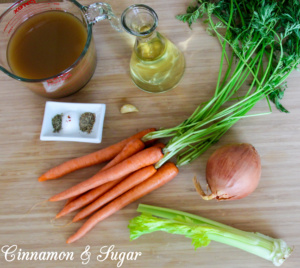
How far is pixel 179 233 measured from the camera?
113cm

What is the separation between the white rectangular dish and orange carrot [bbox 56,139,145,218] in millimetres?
101

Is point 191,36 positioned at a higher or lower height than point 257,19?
lower

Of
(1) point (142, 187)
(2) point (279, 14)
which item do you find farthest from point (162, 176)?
(2) point (279, 14)

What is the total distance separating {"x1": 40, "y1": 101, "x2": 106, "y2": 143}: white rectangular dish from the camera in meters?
1.22

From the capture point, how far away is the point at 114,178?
1.23 m

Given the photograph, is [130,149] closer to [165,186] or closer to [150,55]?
[165,186]

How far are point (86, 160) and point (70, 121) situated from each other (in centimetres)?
15

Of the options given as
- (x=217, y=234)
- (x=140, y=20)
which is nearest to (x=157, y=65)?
(x=140, y=20)

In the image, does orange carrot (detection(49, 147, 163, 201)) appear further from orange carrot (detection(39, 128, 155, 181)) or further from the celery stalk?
the celery stalk

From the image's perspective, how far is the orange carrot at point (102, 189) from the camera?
1.23 meters

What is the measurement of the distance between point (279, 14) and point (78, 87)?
745 millimetres

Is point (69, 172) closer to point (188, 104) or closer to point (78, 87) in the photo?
point (78, 87)

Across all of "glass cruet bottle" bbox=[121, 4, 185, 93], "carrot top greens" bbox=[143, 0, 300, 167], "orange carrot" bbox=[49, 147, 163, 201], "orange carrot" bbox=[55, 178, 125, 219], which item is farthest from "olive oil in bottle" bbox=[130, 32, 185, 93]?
"orange carrot" bbox=[55, 178, 125, 219]

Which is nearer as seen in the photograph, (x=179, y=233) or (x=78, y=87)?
(x=179, y=233)
